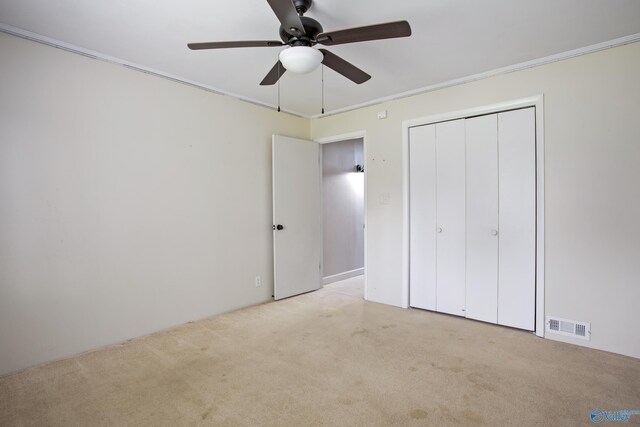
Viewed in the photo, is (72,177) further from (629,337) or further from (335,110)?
(629,337)

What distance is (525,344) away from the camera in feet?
9.34

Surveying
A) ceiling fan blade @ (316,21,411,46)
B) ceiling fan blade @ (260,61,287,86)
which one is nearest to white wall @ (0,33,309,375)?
ceiling fan blade @ (260,61,287,86)

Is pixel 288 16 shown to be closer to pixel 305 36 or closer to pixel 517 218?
pixel 305 36

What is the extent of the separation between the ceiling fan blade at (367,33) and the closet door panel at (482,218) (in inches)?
73.5

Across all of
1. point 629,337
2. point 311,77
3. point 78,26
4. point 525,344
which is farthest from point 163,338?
point 629,337

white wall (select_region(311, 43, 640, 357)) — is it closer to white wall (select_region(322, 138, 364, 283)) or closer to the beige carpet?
the beige carpet

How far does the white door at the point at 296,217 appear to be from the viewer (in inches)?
164

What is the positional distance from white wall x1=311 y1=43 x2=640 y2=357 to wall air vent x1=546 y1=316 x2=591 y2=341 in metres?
0.04

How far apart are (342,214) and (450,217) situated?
6.99 ft

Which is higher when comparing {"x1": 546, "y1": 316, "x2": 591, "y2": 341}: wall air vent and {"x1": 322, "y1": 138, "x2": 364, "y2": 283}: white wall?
{"x1": 322, "y1": 138, "x2": 364, "y2": 283}: white wall

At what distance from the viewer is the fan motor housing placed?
1.93 m

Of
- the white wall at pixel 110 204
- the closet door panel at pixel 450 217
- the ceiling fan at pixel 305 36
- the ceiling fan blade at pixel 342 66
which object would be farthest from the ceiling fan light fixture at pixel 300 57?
the closet door panel at pixel 450 217

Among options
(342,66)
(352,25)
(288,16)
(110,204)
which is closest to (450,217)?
(342,66)

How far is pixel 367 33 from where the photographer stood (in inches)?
73.1
